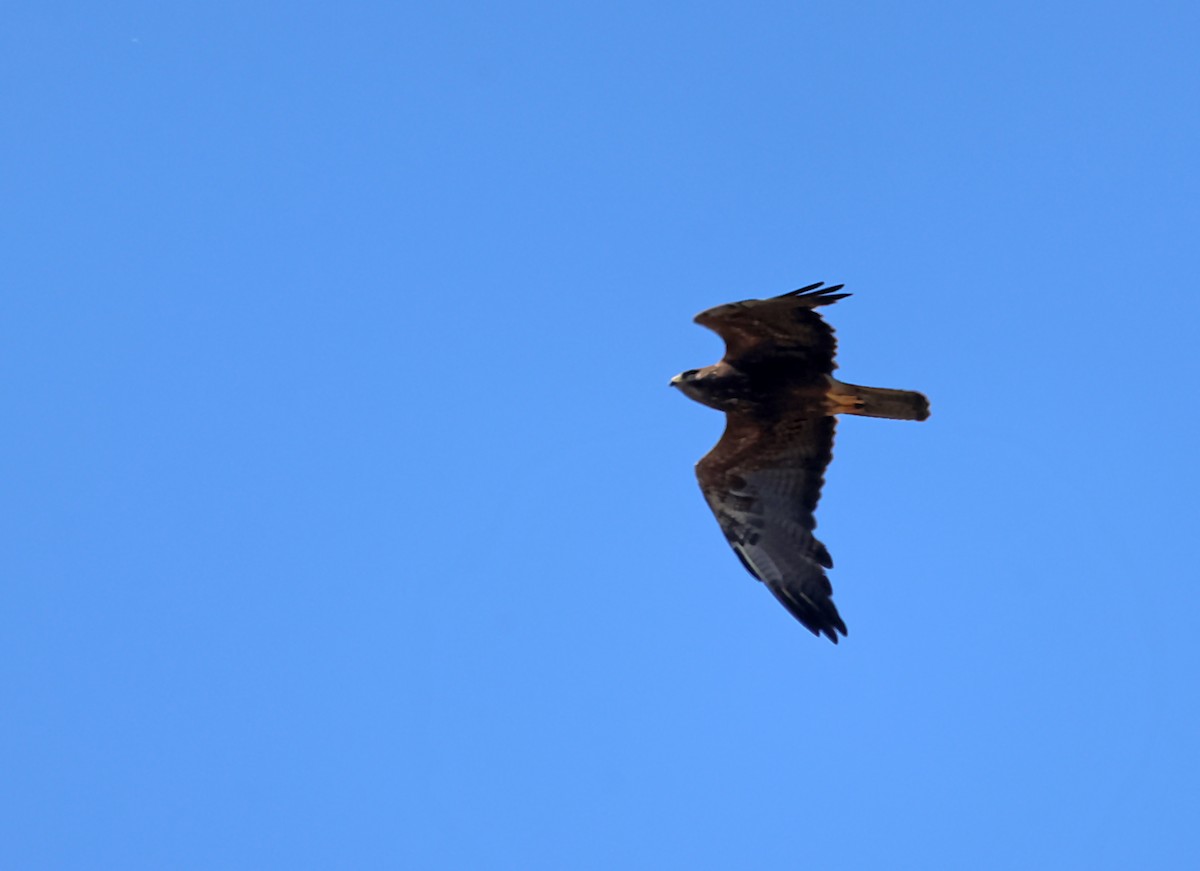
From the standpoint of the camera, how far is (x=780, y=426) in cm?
1099

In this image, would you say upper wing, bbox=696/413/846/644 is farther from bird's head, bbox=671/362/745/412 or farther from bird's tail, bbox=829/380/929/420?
bird's tail, bbox=829/380/929/420

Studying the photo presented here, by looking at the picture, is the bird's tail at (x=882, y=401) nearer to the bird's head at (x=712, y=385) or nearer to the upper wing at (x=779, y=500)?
the upper wing at (x=779, y=500)

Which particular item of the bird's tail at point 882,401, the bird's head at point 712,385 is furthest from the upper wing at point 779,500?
the bird's tail at point 882,401

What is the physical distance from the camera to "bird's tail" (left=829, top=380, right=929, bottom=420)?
1050 cm

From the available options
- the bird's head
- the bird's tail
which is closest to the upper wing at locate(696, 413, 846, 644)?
the bird's head

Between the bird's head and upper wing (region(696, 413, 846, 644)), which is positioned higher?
the bird's head

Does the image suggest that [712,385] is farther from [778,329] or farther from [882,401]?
[882,401]

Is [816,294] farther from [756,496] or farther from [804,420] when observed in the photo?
[756,496]

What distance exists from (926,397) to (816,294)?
1443 mm

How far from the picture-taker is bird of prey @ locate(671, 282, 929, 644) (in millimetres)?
10312

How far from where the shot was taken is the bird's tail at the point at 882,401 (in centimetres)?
1050

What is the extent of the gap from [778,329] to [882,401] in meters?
1.15

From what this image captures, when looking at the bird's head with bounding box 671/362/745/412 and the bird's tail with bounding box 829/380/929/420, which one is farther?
the bird's head with bounding box 671/362/745/412

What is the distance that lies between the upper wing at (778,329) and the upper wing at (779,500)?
69 centimetres
